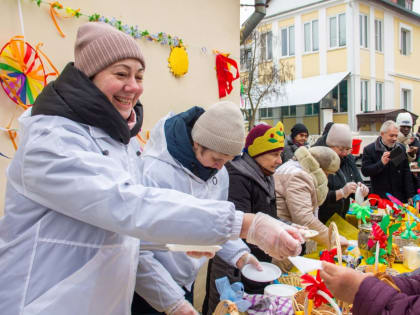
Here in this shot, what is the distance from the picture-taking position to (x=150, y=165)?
152cm

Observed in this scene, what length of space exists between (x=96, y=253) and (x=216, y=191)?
2.64ft

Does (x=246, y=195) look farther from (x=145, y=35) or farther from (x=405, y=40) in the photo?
(x=405, y=40)

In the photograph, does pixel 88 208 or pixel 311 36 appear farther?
pixel 311 36

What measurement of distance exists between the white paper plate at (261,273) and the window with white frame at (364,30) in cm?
1510

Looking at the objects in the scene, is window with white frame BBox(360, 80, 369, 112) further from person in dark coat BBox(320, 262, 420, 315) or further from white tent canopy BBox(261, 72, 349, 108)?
person in dark coat BBox(320, 262, 420, 315)

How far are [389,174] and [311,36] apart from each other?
41.9ft

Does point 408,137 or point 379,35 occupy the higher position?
point 379,35

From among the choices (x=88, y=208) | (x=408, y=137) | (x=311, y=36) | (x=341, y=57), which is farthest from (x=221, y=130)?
(x=311, y=36)

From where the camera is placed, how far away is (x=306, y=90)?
1448cm

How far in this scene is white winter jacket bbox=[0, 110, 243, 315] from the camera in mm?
778

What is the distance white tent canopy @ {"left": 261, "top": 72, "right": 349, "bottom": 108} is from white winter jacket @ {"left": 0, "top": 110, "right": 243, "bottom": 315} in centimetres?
1348

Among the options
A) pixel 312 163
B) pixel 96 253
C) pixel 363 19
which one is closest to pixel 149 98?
pixel 312 163

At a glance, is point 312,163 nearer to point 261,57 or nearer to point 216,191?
point 216,191

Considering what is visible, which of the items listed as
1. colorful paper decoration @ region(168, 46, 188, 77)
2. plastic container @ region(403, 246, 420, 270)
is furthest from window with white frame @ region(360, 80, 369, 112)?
plastic container @ region(403, 246, 420, 270)
